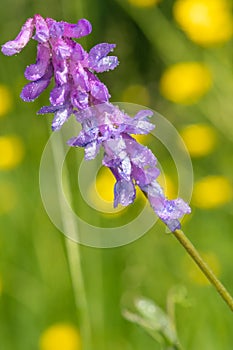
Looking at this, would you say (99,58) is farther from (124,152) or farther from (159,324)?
(159,324)

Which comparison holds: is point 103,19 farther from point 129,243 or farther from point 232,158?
point 129,243

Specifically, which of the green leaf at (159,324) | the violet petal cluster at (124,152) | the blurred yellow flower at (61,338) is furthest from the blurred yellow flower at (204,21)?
the violet petal cluster at (124,152)

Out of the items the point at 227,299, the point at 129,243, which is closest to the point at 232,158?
the point at 129,243

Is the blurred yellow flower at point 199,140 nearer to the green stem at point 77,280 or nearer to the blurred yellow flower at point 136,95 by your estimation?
the blurred yellow flower at point 136,95

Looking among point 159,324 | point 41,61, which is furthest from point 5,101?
point 41,61

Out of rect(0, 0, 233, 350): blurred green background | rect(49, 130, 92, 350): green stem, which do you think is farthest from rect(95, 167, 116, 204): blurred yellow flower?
rect(49, 130, 92, 350): green stem
